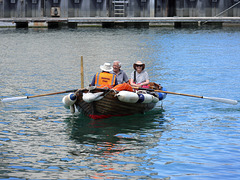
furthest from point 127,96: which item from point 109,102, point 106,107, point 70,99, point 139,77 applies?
point 139,77

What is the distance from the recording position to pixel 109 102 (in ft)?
48.6

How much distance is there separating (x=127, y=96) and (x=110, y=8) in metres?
49.4

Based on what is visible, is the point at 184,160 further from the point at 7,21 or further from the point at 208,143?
the point at 7,21

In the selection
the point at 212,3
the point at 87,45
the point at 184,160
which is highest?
the point at 212,3

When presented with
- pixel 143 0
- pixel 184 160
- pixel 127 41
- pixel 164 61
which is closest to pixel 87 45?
pixel 127 41

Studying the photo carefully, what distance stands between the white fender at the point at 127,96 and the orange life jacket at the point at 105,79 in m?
0.84

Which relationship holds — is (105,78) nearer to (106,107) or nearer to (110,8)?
(106,107)

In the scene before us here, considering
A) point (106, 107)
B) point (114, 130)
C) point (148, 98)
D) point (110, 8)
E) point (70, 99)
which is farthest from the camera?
point (110, 8)

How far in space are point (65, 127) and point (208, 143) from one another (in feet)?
15.2

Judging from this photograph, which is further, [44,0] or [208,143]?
[44,0]

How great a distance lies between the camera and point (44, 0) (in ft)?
205

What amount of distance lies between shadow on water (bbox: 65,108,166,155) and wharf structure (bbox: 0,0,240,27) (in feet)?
147

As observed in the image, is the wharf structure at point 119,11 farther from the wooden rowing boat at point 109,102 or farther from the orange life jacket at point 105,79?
the orange life jacket at point 105,79

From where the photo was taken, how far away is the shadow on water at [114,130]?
42.8 ft
